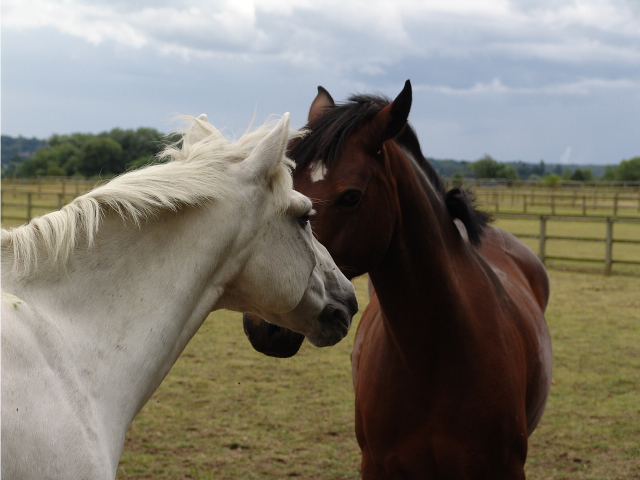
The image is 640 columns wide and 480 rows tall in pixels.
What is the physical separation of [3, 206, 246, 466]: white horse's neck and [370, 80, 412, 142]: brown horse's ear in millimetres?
940

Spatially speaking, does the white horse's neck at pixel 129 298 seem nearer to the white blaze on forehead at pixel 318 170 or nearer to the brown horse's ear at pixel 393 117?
the white blaze on forehead at pixel 318 170

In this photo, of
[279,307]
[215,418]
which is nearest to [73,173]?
[215,418]

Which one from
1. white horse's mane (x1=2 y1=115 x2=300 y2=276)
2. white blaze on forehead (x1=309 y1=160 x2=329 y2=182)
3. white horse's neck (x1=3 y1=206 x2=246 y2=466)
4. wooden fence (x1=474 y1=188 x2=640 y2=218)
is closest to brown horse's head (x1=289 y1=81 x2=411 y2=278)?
white blaze on forehead (x1=309 y1=160 x2=329 y2=182)

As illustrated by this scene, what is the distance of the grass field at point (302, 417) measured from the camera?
4.12m

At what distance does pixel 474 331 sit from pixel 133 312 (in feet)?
5.33

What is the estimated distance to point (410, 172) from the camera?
2.49m

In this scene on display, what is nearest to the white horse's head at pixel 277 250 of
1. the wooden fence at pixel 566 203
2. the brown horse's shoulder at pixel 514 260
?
the brown horse's shoulder at pixel 514 260

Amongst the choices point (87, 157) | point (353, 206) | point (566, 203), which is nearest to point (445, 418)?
point (353, 206)

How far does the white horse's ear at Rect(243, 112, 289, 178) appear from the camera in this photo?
1.57m

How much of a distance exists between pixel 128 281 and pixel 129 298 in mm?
44

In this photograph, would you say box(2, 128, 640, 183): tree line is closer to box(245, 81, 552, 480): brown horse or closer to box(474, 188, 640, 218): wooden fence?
box(474, 188, 640, 218): wooden fence

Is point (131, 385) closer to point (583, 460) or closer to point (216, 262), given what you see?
point (216, 262)

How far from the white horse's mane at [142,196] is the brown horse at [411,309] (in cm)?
56

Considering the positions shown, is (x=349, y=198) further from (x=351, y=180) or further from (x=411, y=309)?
(x=411, y=309)
